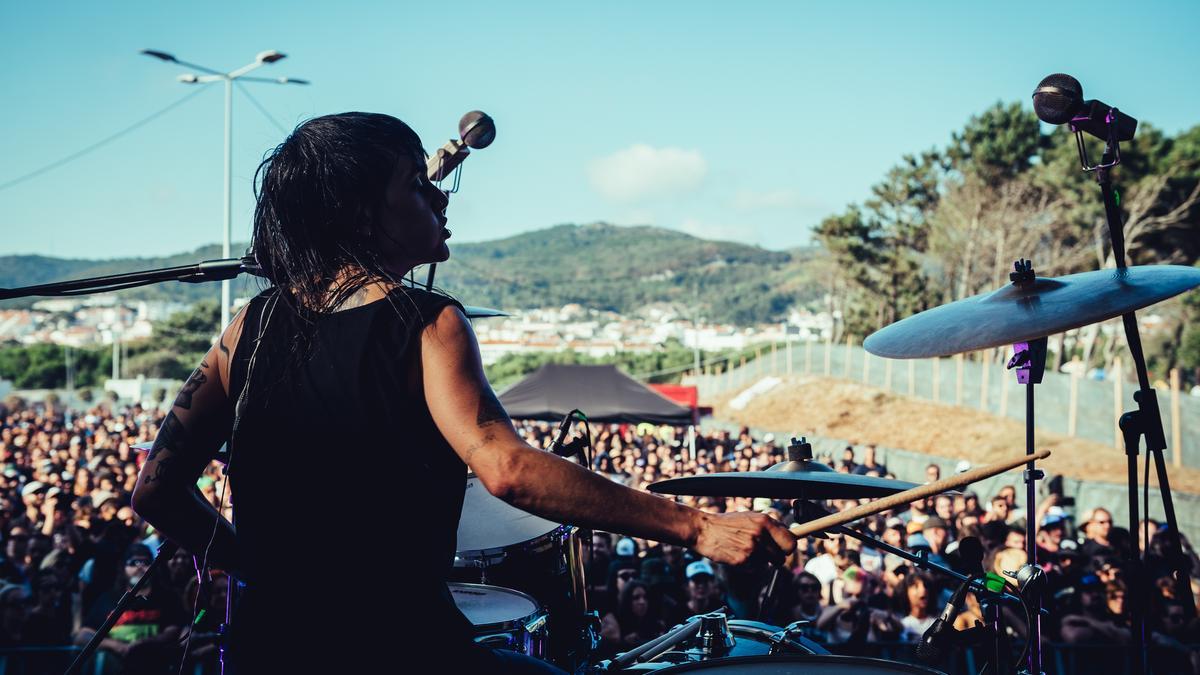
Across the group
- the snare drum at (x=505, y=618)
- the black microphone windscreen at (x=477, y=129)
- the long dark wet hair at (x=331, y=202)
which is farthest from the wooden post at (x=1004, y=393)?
the long dark wet hair at (x=331, y=202)

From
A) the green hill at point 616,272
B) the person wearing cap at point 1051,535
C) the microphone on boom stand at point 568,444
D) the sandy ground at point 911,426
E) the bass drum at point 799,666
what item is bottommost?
the sandy ground at point 911,426

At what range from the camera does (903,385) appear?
31562 millimetres

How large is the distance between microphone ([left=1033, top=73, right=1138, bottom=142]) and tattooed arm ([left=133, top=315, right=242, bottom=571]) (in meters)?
2.23

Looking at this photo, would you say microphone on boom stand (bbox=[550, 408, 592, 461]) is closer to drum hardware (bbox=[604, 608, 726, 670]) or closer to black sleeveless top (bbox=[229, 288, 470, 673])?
drum hardware (bbox=[604, 608, 726, 670])

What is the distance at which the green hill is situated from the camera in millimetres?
122825

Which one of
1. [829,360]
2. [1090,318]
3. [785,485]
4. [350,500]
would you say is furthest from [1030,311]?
[829,360]

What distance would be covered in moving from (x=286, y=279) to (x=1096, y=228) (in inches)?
1521

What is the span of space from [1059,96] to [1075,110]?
0.20ft

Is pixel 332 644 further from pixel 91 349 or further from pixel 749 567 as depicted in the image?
pixel 91 349

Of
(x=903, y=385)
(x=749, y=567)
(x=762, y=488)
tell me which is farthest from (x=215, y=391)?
(x=903, y=385)

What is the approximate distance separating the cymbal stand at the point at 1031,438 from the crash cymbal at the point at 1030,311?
7 cm

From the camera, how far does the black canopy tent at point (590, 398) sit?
1469 cm

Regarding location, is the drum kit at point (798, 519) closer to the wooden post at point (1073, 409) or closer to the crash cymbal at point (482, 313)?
the crash cymbal at point (482, 313)

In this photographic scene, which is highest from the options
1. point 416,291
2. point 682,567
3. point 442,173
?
point 442,173
